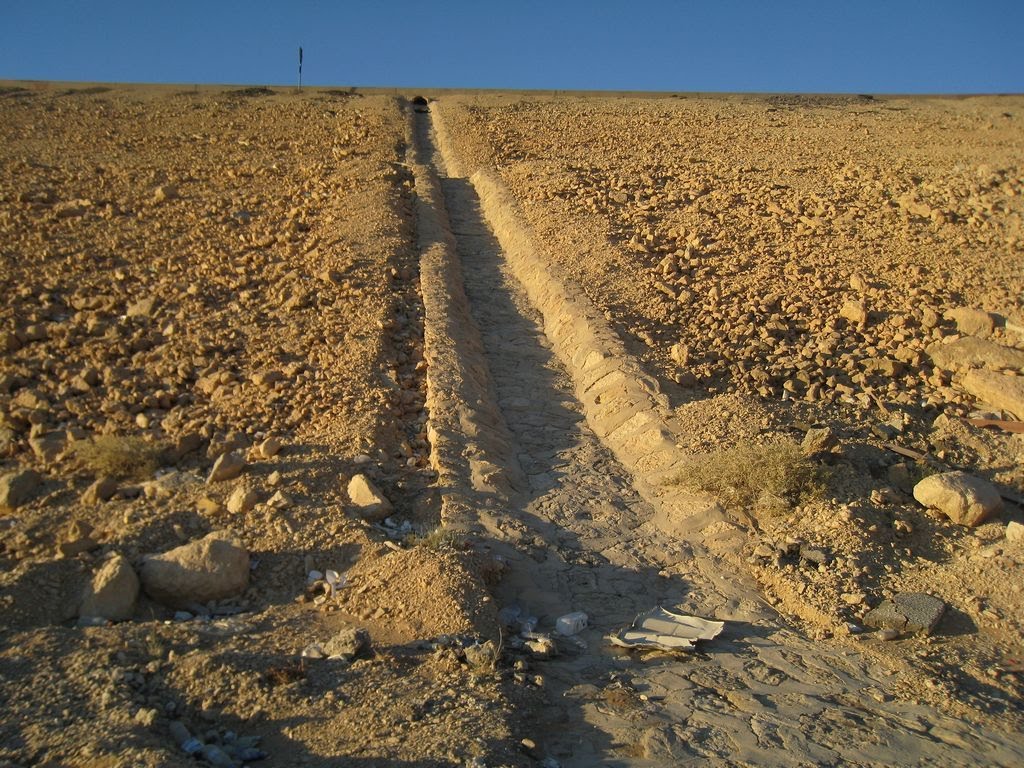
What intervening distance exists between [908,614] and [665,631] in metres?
1.30

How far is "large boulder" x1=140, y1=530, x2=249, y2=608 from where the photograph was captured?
15.6 ft

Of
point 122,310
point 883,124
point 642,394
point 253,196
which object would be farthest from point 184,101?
point 642,394

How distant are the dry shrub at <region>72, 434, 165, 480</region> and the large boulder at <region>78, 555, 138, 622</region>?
1219 mm

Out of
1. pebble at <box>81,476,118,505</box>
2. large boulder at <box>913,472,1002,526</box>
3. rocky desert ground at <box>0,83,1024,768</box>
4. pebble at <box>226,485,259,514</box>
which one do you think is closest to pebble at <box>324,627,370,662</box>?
rocky desert ground at <box>0,83,1024,768</box>

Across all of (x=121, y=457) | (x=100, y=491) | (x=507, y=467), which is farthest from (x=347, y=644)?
(x=121, y=457)

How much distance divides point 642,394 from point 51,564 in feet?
13.3

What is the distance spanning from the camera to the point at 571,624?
15.1 feet

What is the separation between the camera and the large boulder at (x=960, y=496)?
5523 millimetres

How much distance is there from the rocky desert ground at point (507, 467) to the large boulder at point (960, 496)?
0.11 ft

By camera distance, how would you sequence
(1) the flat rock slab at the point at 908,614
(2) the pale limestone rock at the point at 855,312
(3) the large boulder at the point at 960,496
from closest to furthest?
(1) the flat rock slab at the point at 908,614
(3) the large boulder at the point at 960,496
(2) the pale limestone rock at the point at 855,312

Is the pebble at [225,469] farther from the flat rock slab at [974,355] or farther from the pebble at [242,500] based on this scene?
the flat rock slab at [974,355]

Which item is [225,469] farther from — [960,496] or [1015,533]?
[1015,533]

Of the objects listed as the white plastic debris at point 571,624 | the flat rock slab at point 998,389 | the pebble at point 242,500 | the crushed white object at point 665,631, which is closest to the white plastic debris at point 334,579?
the pebble at point 242,500

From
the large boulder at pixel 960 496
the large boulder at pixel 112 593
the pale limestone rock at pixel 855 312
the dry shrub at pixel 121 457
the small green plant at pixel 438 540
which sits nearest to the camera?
the large boulder at pixel 112 593
